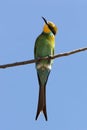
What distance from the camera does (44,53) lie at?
3596 mm

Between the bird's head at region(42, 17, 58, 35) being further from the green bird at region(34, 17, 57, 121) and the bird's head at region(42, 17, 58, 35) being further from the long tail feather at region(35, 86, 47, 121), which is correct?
the long tail feather at region(35, 86, 47, 121)

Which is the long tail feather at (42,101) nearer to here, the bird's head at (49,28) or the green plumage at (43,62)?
the green plumage at (43,62)

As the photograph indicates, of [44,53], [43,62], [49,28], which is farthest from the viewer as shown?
[49,28]

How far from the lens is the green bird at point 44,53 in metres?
3.10

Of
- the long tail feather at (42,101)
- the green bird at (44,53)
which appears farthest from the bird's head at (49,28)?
the long tail feather at (42,101)

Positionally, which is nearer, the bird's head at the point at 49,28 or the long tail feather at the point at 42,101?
the long tail feather at the point at 42,101

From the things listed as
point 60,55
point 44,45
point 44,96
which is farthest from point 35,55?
point 60,55

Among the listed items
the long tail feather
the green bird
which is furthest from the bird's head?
the long tail feather

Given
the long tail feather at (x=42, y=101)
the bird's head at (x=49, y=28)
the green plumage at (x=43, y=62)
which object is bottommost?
the long tail feather at (x=42, y=101)

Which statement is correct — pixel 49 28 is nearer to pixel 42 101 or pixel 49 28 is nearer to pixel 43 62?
pixel 43 62

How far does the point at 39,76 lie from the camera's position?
11.1 feet

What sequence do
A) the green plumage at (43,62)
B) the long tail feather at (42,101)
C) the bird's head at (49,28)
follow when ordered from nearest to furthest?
the long tail feather at (42,101) → the green plumage at (43,62) → the bird's head at (49,28)

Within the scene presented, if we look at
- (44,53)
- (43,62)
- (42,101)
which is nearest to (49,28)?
(44,53)

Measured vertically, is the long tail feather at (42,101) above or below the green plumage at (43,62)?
below
